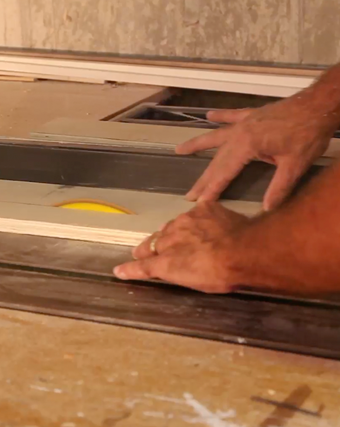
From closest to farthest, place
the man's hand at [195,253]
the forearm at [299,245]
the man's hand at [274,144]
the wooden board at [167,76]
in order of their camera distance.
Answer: the forearm at [299,245] → the man's hand at [195,253] → the man's hand at [274,144] → the wooden board at [167,76]

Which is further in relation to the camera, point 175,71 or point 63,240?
point 175,71

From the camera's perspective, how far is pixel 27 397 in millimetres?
865

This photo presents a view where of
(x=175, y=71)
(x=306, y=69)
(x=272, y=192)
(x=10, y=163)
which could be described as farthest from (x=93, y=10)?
(x=272, y=192)

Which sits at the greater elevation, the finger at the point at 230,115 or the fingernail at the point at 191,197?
the finger at the point at 230,115

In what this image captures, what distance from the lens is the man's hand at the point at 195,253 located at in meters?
1.07

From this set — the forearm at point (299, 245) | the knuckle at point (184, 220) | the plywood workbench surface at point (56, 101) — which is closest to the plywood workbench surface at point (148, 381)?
the forearm at point (299, 245)

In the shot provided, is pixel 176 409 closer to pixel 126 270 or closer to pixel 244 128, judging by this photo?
pixel 126 270

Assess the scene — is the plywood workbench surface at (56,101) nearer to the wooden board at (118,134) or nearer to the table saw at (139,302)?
the wooden board at (118,134)

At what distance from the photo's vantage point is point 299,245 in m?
0.98

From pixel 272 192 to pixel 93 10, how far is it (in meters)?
1.97

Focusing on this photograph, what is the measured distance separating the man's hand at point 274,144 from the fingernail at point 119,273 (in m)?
0.43

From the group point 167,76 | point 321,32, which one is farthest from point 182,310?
point 321,32

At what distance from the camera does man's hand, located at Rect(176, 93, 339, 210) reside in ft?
4.74

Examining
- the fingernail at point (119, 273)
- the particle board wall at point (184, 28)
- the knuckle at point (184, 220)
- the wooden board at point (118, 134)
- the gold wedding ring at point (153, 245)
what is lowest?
the fingernail at point (119, 273)
